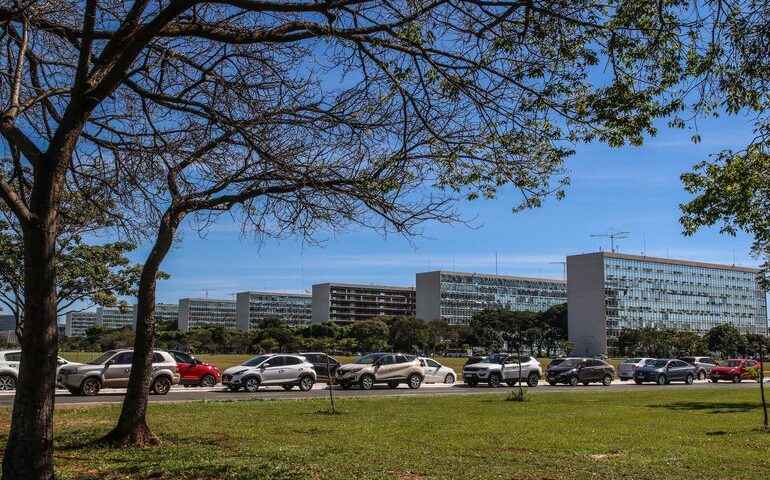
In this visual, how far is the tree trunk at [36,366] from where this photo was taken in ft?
22.0

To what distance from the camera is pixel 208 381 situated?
30672 mm

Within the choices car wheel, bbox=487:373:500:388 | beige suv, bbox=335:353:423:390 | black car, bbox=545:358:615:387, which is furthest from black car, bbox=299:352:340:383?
black car, bbox=545:358:615:387

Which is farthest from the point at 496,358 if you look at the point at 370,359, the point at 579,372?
the point at 370,359

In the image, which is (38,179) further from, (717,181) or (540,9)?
(717,181)

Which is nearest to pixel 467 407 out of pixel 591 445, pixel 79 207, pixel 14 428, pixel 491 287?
pixel 591 445

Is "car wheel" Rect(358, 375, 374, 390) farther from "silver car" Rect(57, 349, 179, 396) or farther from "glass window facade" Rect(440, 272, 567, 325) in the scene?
"glass window facade" Rect(440, 272, 567, 325)

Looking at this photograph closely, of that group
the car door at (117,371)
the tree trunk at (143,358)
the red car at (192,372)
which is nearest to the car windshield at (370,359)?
the red car at (192,372)

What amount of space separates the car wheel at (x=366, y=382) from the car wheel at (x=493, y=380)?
6.58 metres

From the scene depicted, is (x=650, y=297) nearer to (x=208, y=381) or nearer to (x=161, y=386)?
(x=208, y=381)

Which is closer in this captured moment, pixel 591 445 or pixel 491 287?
pixel 591 445

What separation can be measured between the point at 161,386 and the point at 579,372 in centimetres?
2286

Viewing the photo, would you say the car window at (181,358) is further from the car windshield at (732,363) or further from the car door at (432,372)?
the car windshield at (732,363)

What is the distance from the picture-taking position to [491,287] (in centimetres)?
18938

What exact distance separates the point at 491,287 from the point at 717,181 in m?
176
